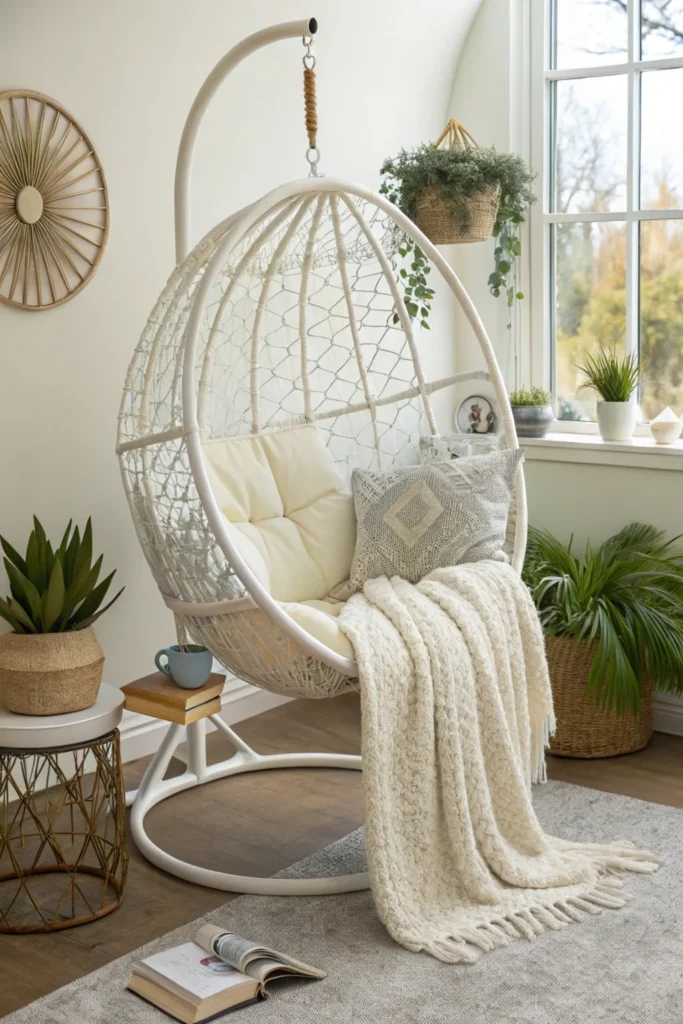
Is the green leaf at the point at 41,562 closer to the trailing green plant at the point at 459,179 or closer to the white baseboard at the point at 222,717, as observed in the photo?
the white baseboard at the point at 222,717

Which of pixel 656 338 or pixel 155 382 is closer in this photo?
pixel 155 382

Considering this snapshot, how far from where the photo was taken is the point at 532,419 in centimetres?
368

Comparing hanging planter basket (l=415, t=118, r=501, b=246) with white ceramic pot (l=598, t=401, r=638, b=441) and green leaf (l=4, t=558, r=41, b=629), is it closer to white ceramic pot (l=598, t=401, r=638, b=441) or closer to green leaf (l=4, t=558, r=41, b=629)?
white ceramic pot (l=598, t=401, r=638, b=441)

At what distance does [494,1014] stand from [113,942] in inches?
28.9

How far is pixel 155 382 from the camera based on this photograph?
8.64ft

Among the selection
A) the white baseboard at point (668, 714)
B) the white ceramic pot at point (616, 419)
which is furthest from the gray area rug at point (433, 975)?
the white ceramic pot at point (616, 419)

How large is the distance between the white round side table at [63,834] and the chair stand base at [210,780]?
0.12 m

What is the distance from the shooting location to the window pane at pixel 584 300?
145 inches

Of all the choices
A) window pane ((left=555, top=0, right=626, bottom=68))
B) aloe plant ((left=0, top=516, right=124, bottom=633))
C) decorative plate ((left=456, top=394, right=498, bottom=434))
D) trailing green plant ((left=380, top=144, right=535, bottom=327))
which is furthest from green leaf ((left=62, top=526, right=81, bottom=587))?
window pane ((left=555, top=0, right=626, bottom=68))

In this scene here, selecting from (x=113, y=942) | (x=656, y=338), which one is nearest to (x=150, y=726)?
(x=113, y=942)

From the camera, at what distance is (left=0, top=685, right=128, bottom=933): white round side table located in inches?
88.4

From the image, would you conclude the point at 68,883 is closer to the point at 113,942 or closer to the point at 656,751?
the point at 113,942

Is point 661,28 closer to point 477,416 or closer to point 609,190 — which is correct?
point 609,190

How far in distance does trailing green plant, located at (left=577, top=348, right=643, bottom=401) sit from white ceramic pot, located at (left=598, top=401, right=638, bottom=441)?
31 millimetres
